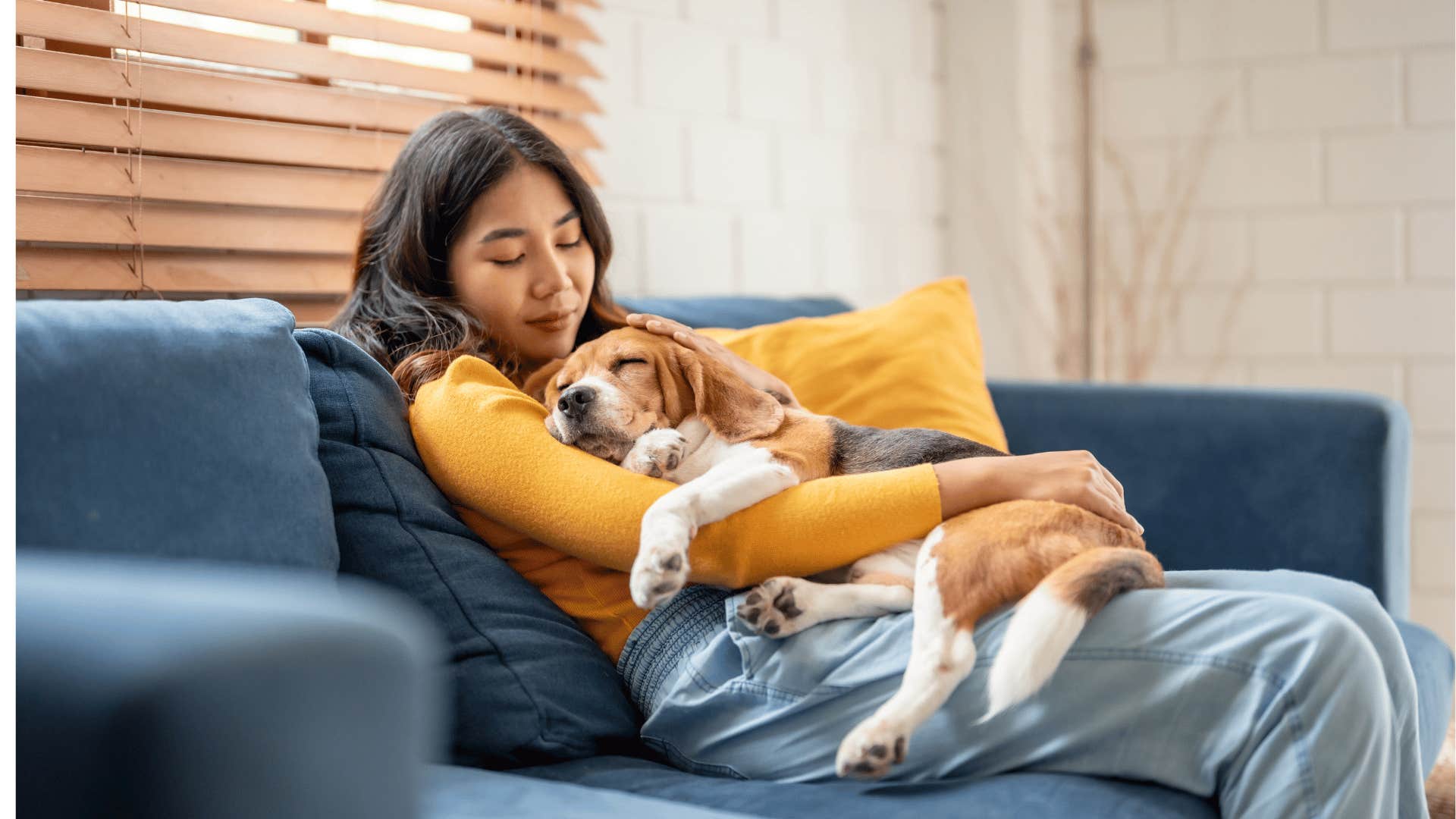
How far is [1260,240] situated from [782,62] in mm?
1406

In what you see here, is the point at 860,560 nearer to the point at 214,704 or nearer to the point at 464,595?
the point at 464,595

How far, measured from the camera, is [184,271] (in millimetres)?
1699

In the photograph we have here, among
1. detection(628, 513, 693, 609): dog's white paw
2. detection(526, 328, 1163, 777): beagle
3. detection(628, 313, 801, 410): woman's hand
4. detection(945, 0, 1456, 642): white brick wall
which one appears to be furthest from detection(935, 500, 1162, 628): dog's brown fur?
detection(945, 0, 1456, 642): white brick wall

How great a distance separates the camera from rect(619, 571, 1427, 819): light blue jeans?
1078 mm

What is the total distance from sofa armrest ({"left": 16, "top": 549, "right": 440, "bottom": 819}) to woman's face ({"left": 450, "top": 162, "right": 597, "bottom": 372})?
1.07m

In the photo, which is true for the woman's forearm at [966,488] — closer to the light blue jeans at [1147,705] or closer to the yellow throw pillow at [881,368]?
the light blue jeans at [1147,705]

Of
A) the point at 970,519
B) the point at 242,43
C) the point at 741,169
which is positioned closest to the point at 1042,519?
the point at 970,519

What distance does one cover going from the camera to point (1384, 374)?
3238 mm

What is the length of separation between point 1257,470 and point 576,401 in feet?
3.91

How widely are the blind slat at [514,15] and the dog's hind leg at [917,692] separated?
1.40 m

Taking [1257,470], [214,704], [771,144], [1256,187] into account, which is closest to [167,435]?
[214,704]

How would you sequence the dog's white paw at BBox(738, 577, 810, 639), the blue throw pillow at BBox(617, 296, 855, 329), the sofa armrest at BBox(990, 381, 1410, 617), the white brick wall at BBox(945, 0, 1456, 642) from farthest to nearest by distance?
the white brick wall at BBox(945, 0, 1456, 642) < the blue throw pillow at BBox(617, 296, 855, 329) < the sofa armrest at BBox(990, 381, 1410, 617) < the dog's white paw at BBox(738, 577, 810, 639)

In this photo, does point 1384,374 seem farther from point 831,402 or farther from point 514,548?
point 514,548

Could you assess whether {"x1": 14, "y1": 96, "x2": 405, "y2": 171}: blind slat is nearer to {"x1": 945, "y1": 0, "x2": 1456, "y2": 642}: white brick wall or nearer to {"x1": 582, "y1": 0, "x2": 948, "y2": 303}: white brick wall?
{"x1": 582, "y1": 0, "x2": 948, "y2": 303}: white brick wall
